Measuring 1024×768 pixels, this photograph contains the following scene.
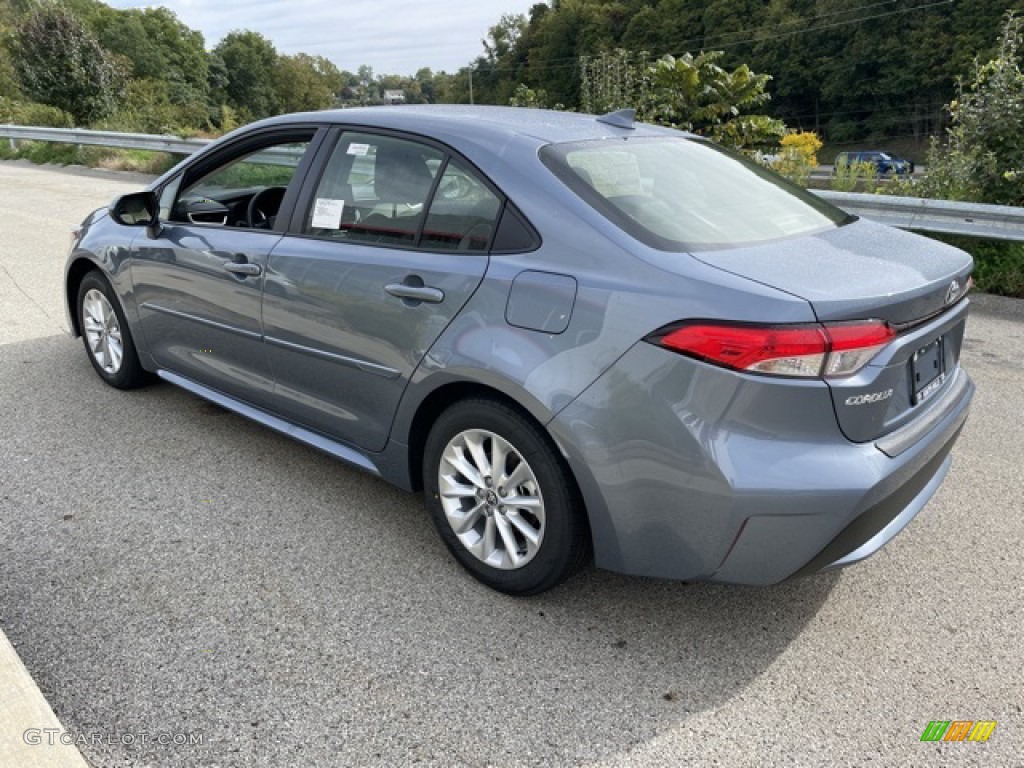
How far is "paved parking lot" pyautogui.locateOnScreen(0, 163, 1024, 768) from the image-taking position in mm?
2209

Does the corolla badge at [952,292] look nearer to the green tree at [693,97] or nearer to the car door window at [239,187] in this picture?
the car door window at [239,187]

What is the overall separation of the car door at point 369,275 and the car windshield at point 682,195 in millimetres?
374

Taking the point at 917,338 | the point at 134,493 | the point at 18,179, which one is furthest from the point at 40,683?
the point at 18,179

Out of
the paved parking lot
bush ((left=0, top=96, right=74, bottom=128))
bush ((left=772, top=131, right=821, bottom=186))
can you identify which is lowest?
the paved parking lot

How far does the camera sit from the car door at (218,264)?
3.58m

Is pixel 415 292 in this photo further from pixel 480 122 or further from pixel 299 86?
pixel 299 86

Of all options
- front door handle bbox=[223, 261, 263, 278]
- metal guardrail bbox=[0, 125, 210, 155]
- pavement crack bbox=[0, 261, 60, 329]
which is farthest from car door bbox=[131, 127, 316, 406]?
metal guardrail bbox=[0, 125, 210, 155]

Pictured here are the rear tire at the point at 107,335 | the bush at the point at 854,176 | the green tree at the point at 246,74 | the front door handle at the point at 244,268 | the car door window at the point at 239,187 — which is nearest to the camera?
the front door handle at the point at 244,268

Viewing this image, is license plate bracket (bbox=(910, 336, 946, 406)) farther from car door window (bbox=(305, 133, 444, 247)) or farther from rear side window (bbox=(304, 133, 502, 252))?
car door window (bbox=(305, 133, 444, 247))

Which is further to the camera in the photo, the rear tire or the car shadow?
the rear tire

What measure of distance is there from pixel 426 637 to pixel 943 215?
6.12m

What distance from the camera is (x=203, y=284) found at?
3.82m

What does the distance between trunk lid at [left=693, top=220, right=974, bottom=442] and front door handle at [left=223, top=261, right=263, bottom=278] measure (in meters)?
2.00

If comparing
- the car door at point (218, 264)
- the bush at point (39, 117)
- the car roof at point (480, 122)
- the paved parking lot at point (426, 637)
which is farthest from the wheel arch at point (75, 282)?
the bush at point (39, 117)
